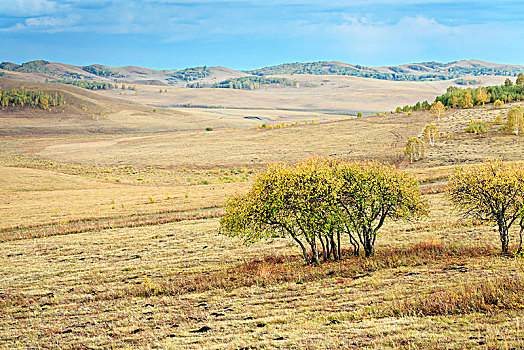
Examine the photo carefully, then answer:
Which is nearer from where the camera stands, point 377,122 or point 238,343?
point 238,343

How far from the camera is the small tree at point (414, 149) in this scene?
267ft

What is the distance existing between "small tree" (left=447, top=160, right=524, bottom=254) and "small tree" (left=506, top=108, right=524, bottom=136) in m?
80.1

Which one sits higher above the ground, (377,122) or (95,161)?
(377,122)

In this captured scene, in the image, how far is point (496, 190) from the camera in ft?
74.9

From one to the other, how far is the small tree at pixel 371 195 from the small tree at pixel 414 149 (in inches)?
2304

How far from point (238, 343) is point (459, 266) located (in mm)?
13547

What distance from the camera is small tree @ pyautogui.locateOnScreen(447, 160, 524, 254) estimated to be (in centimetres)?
2269

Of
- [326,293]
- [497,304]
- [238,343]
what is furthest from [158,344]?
[497,304]

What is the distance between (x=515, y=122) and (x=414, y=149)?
29.5m

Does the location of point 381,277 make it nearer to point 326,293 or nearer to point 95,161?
point 326,293

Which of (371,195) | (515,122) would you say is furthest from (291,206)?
(515,122)

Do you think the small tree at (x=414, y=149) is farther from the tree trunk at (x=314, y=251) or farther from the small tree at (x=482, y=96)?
the small tree at (x=482, y=96)

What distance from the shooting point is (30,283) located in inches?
1051

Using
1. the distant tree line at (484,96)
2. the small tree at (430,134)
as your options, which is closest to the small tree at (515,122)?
the small tree at (430,134)
